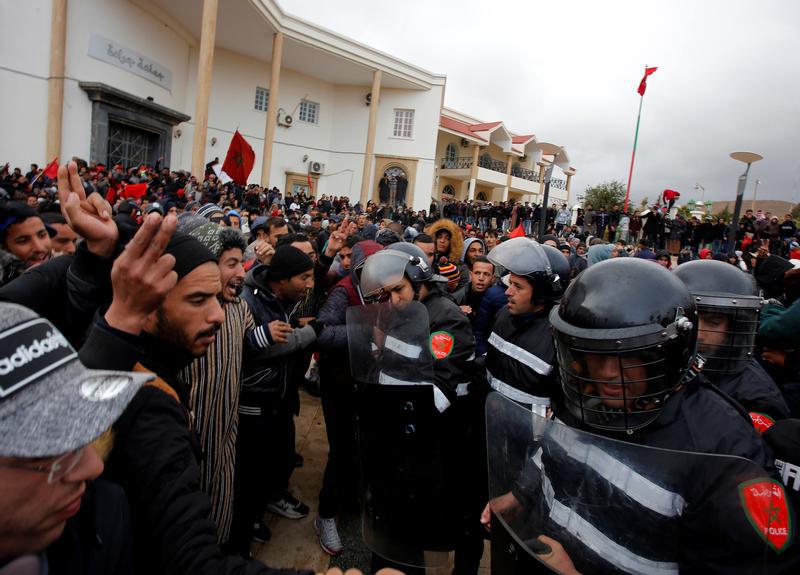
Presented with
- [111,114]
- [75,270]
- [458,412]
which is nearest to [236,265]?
[75,270]

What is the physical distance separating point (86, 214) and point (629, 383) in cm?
182

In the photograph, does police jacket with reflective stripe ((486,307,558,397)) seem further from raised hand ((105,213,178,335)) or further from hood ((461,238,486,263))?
hood ((461,238,486,263))

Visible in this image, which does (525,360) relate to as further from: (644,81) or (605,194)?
(605,194)

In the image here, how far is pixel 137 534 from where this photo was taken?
1.11 m

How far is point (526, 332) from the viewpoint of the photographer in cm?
254

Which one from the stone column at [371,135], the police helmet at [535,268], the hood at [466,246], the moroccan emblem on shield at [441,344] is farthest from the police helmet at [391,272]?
the stone column at [371,135]

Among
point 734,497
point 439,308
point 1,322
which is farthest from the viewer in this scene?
point 439,308

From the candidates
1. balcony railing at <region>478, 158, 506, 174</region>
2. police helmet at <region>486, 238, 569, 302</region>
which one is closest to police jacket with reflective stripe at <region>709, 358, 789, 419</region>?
police helmet at <region>486, 238, 569, 302</region>

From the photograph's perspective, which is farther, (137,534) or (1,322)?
(137,534)

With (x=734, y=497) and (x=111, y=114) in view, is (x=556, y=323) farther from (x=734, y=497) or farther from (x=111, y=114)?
(x=111, y=114)

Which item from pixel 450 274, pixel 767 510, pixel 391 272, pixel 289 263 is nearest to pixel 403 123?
pixel 450 274

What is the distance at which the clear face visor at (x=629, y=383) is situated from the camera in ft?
4.42

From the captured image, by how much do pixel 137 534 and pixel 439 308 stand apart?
6.18 feet

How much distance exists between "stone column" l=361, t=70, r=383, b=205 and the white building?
7cm
